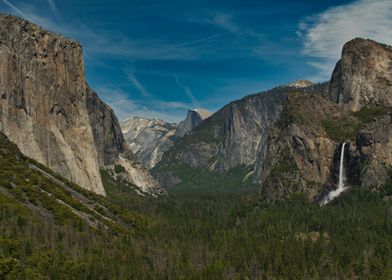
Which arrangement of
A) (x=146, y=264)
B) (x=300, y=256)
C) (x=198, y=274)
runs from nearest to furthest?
1. (x=198, y=274)
2. (x=146, y=264)
3. (x=300, y=256)

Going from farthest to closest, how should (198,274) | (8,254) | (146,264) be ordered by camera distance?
(146,264)
(198,274)
(8,254)

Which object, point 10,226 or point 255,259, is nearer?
point 10,226

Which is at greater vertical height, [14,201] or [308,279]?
[14,201]

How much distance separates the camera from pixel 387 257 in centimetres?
18238

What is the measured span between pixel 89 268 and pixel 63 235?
115 feet

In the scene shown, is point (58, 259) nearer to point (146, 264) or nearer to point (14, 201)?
point (146, 264)

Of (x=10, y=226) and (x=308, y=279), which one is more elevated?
(x=10, y=226)

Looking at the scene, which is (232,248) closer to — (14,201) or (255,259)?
(255,259)

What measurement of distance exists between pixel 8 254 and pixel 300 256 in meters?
90.7

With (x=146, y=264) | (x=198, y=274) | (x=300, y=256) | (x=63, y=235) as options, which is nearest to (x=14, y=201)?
(x=63, y=235)

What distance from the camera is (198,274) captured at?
522 feet


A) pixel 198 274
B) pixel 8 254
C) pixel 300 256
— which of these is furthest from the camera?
pixel 300 256

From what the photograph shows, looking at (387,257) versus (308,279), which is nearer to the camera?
(308,279)

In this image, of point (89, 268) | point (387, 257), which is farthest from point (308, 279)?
point (89, 268)
